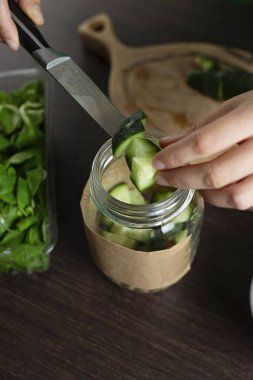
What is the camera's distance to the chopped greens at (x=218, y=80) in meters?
1.12

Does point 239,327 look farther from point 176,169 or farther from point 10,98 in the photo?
point 10,98

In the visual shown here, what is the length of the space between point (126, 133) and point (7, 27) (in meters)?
0.32

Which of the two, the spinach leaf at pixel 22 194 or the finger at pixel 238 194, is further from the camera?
the spinach leaf at pixel 22 194

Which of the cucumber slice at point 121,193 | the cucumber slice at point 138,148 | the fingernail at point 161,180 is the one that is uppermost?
the cucumber slice at point 138,148

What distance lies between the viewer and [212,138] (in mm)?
626

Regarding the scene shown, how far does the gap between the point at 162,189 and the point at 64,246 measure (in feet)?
0.88

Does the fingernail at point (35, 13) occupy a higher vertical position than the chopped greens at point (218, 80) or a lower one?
higher

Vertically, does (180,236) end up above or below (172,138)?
below

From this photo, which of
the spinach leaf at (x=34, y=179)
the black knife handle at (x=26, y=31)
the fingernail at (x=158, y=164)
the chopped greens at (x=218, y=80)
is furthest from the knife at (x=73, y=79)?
the chopped greens at (x=218, y=80)

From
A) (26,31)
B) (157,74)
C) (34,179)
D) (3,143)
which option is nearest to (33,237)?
(34,179)

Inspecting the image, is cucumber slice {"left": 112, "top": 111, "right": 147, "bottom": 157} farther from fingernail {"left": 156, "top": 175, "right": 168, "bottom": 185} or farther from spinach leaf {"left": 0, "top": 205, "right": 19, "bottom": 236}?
spinach leaf {"left": 0, "top": 205, "right": 19, "bottom": 236}

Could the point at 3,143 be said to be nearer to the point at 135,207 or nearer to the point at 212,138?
the point at 135,207

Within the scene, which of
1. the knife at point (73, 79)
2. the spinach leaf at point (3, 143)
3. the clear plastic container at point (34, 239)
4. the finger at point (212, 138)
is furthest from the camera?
the spinach leaf at point (3, 143)

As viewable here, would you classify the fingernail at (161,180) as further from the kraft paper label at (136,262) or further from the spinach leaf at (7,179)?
the spinach leaf at (7,179)
